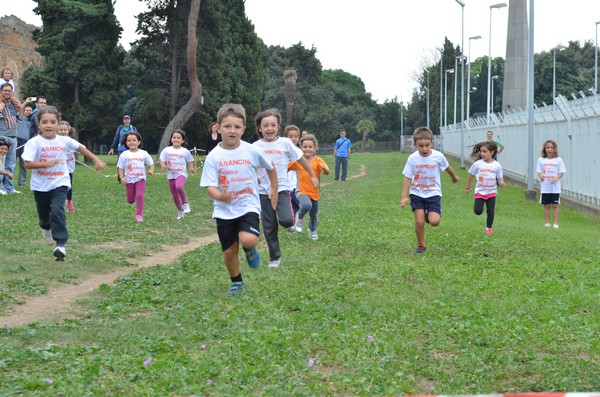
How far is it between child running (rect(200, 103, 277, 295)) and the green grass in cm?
45

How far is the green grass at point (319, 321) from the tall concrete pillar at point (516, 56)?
3605cm

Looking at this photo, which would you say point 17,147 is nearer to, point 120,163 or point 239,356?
point 120,163

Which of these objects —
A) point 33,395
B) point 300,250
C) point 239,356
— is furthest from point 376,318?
point 300,250

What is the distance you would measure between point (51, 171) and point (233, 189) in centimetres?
324

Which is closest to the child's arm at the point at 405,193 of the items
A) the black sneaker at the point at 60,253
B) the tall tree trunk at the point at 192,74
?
the black sneaker at the point at 60,253

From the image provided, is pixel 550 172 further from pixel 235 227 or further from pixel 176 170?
pixel 235 227

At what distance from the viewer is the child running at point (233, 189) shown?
8.66 metres

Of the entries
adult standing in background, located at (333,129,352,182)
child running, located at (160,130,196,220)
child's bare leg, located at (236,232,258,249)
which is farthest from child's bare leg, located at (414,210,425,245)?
adult standing in background, located at (333,129,352,182)

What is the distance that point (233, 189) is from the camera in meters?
8.73

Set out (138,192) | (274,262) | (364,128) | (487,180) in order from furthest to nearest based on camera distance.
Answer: (364,128) < (138,192) < (487,180) < (274,262)

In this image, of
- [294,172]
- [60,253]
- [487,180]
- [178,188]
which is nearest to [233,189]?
[60,253]

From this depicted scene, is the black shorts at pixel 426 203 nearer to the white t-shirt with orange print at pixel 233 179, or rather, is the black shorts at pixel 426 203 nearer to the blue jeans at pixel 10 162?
the white t-shirt with orange print at pixel 233 179

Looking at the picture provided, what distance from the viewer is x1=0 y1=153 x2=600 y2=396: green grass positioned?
5.50 meters

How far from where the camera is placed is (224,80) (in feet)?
165
